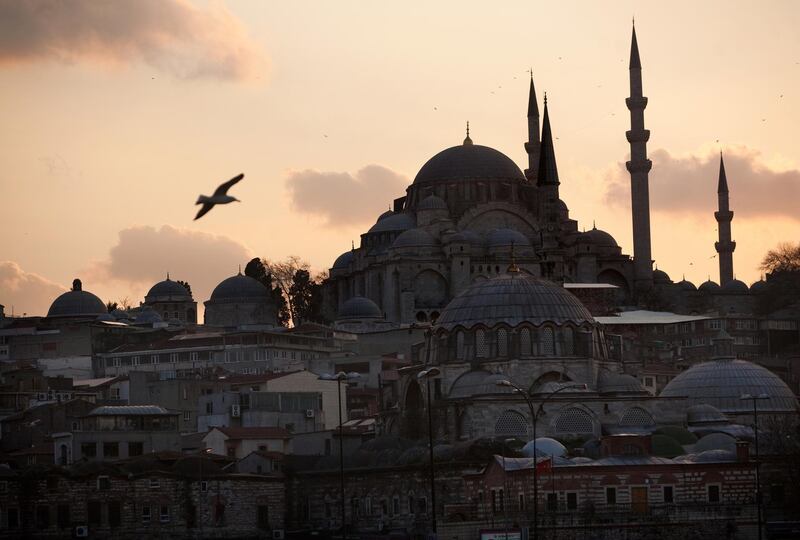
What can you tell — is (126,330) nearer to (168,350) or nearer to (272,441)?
(168,350)

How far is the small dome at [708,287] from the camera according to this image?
12403 centimetres

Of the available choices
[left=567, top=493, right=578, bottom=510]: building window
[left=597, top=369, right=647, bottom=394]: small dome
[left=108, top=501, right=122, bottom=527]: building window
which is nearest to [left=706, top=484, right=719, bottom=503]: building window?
[left=567, top=493, right=578, bottom=510]: building window

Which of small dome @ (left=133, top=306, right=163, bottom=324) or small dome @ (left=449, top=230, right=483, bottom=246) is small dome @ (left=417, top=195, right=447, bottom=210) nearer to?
small dome @ (left=449, top=230, right=483, bottom=246)

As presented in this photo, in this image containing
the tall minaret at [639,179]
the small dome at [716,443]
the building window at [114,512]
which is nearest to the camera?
the small dome at [716,443]

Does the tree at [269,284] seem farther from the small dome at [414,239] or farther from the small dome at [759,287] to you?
the small dome at [759,287]

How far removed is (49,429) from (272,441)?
9266 mm

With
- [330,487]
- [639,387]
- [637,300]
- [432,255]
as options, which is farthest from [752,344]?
[330,487]

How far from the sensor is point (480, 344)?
254 feet

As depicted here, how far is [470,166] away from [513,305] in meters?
47.2

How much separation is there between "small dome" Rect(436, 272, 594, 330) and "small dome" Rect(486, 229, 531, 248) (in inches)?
1478

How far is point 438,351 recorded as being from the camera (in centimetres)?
7838

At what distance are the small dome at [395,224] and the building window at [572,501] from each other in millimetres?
60132

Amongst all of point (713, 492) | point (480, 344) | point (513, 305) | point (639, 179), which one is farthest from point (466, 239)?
point (713, 492)

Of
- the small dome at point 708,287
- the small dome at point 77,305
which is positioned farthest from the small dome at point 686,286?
→ the small dome at point 77,305
